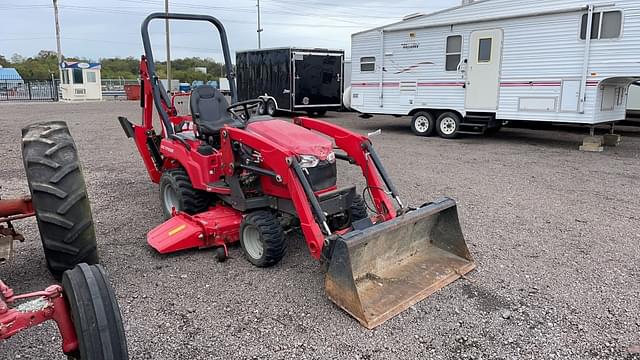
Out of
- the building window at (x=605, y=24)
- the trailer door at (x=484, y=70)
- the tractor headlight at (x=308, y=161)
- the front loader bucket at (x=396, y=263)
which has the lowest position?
the front loader bucket at (x=396, y=263)

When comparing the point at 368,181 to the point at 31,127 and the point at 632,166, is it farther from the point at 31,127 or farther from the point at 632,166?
the point at 632,166

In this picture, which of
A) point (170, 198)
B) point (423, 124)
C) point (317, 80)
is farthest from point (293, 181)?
point (317, 80)

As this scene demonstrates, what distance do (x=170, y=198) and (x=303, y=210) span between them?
2087mm

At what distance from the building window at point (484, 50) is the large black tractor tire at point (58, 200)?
988cm

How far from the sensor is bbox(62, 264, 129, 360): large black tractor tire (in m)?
1.85

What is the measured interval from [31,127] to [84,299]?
209 cm

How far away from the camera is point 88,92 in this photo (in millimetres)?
28859

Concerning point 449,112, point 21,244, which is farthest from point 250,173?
point 449,112

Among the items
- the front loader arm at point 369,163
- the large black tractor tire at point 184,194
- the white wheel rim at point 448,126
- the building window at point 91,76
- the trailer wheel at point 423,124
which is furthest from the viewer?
the building window at point 91,76

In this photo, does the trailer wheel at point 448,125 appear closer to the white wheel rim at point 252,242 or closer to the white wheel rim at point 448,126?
the white wheel rim at point 448,126

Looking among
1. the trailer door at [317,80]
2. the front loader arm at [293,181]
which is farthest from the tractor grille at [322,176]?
the trailer door at [317,80]

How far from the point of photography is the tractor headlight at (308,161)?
3748 millimetres

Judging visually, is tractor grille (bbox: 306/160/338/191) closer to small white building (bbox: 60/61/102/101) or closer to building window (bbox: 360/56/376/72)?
building window (bbox: 360/56/376/72)

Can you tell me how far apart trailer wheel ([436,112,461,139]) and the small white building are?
76.7 feet
